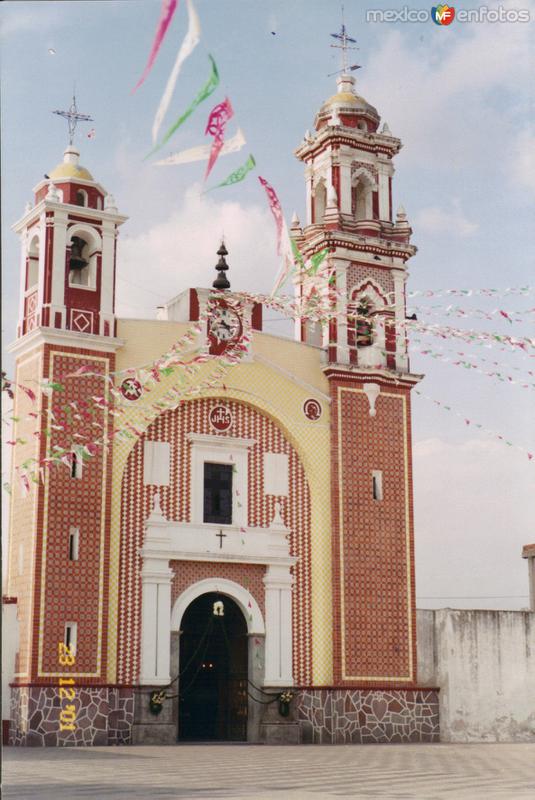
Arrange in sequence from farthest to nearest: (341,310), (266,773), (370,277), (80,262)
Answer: (370,277) < (341,310) < (80,262) < (266,773)

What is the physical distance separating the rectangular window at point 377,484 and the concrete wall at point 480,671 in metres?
3.17

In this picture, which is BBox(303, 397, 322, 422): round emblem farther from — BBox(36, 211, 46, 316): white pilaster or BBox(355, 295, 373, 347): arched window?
BBox(36, 211, 46, 316): white pilaster

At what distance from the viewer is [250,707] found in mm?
23688

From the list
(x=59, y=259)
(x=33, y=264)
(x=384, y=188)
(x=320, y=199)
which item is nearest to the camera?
(x=59, y=259)

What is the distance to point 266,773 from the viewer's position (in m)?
15.2

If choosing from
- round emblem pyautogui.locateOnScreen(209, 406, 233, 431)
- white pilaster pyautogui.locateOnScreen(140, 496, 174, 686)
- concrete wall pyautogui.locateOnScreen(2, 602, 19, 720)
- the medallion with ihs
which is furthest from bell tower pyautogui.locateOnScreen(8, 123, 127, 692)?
round emblem pyautogui.locateOnScreen(209, 406, 233, 431)

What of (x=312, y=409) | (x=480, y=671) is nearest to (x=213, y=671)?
(x=312, y=409)

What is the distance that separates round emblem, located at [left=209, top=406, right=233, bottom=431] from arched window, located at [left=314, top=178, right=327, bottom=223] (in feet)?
20.7

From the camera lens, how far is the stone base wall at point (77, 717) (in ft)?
68.7

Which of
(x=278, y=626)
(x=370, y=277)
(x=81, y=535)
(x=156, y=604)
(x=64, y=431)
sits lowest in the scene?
(x=278, y=626)

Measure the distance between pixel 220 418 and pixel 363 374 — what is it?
3.69m

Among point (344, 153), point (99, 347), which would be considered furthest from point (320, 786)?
point (344, 153)

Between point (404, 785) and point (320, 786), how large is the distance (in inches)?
40.8

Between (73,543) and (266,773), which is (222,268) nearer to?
(73,543)
